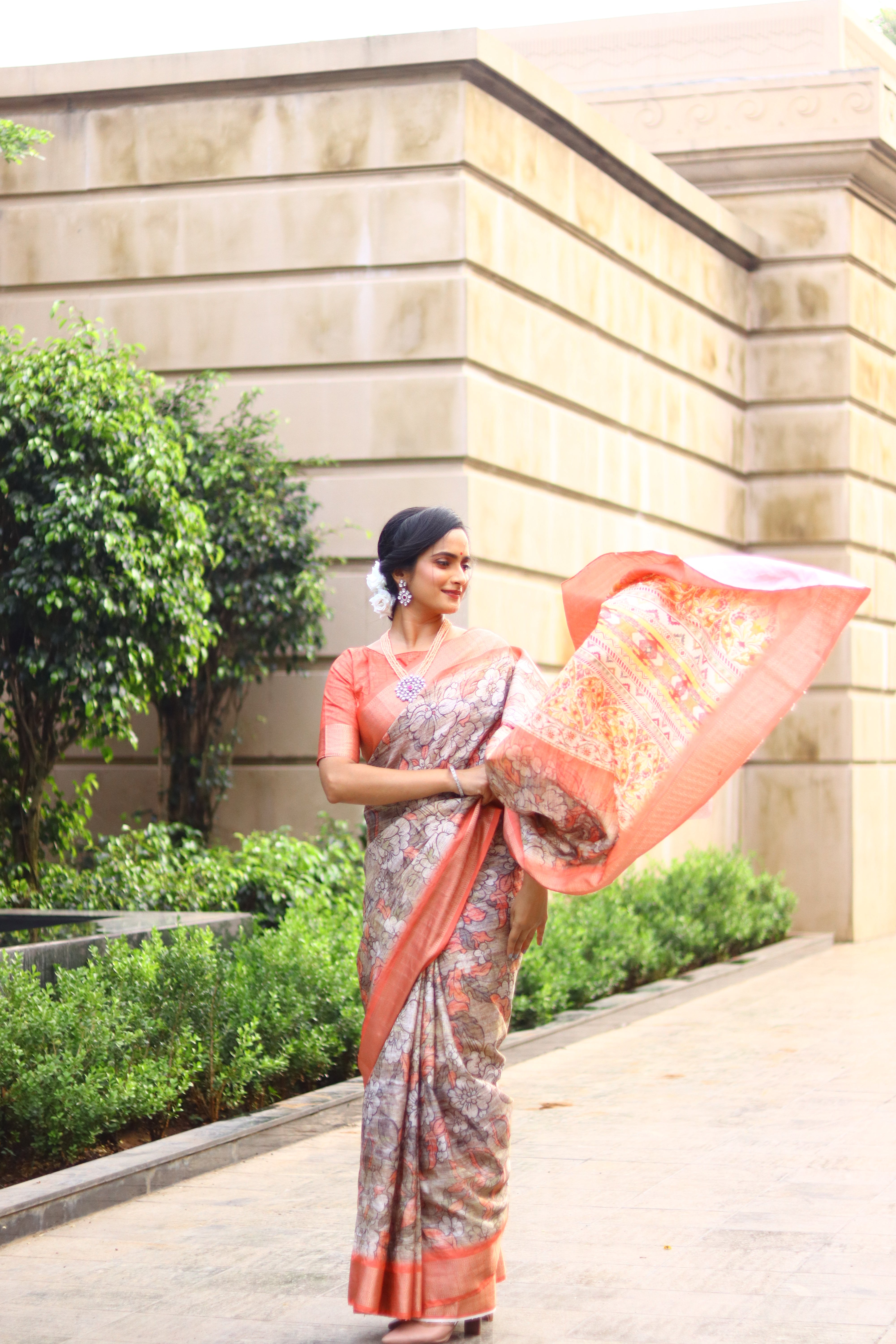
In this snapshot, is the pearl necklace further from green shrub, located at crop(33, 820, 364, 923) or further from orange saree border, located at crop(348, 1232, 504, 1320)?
green shrub, located at crop(33, 820, 364, 923)

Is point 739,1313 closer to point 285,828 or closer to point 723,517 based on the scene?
point 285,828

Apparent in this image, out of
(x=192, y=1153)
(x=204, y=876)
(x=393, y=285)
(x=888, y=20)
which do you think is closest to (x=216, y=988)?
(x=192, y=1153)

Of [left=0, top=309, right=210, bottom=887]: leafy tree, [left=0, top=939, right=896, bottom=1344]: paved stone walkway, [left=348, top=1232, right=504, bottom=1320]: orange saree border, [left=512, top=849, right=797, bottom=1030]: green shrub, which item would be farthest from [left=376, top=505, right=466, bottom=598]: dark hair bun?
[left=512, top=849, right=797, bottom=1030]: green shrub

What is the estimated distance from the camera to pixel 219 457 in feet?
34.8

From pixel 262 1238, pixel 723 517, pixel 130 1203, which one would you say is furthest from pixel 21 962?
pixel 723 517

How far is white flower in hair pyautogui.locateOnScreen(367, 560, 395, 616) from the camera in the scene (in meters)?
4.76

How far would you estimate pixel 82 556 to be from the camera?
8.97 metres

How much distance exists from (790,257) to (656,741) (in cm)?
1170

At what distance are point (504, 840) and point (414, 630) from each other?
1.99 ft

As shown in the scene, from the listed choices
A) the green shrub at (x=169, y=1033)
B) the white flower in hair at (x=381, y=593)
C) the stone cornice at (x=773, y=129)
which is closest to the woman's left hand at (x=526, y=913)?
the white flower in hair at (x=381, y=593)

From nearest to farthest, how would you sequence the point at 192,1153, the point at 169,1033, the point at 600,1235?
the point at 600,1235, the point at 192,1153, the point at 169,1033

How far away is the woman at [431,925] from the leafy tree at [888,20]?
130ft

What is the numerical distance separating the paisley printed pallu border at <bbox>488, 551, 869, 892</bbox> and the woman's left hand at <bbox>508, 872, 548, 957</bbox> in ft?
0.35

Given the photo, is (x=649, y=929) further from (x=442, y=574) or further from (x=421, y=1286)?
(x=421, y=1286)
